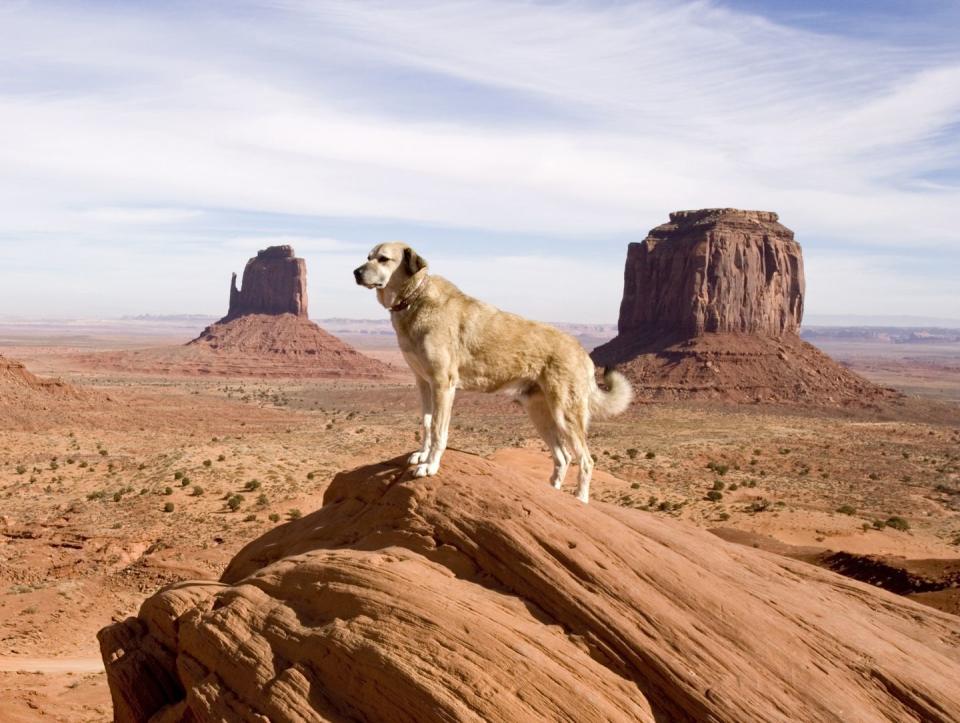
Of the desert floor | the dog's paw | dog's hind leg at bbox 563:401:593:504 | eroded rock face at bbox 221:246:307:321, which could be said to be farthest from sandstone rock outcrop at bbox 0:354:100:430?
eroded rock face at bbox 221:246:307:321

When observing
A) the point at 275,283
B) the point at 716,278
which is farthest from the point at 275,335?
the point at 716,278

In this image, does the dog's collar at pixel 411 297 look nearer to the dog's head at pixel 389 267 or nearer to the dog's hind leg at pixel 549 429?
the dog's head at pixel 389 267

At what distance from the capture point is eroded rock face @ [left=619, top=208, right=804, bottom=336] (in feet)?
277

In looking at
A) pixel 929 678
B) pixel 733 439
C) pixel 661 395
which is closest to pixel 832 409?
pixel 661 395

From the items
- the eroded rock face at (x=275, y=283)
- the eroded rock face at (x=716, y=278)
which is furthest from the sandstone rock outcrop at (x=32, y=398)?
the eroded rock face at (x=275, y=283)

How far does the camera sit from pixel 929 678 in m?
6.68

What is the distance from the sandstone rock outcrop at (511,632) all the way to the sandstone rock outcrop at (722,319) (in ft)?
213

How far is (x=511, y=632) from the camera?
649cm

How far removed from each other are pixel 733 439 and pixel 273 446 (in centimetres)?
2763

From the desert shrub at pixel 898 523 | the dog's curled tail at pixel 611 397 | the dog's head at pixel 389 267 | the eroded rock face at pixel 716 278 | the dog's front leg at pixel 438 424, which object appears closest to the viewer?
the dog's head at pixel 389 267

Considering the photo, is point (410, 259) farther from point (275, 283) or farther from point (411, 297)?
point (275, 283)

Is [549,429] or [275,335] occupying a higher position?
[549,429]

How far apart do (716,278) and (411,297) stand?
267 ft

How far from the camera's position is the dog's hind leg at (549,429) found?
28.8 ft
